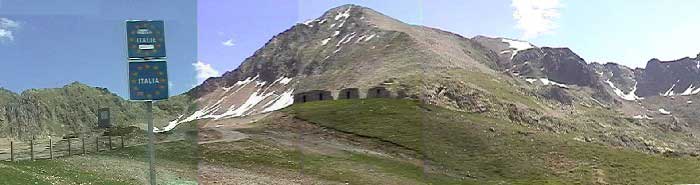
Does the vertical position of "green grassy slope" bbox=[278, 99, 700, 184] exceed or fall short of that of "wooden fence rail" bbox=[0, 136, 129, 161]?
it falls short

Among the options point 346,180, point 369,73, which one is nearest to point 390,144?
point 346,180

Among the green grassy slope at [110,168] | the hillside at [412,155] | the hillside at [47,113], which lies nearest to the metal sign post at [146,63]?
the green grassy slope at [110,168]

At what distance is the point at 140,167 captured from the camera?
112 feet

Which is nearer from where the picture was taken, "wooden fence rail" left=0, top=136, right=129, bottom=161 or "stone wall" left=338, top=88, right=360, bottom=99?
"wooden fence rail" left=0, top=136, right=129, bottom=161

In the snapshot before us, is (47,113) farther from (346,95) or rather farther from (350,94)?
(350,94)

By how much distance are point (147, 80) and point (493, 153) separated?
2414 inches

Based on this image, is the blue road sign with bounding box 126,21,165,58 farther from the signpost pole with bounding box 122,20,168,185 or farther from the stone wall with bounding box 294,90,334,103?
the stone wall with bounding box 294,90,334,103

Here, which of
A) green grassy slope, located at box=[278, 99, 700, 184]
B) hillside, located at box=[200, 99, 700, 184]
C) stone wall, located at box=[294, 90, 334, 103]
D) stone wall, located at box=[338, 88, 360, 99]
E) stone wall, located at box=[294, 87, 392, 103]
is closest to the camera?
hillside, located at box=[200, 99, 700, 184]

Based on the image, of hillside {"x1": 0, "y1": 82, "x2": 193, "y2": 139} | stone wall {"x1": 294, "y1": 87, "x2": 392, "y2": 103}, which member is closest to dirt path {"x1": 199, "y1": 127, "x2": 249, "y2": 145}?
hillside {"x1": 0, "y1": 82, "x2": 193, "y2": 139}

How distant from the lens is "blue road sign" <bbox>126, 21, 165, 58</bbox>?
884 centimetres

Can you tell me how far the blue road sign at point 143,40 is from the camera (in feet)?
29.0

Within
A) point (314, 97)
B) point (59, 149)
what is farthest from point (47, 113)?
point (59, 149)

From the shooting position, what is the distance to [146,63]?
8.83m

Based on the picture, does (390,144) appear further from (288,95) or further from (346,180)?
(288,95)
